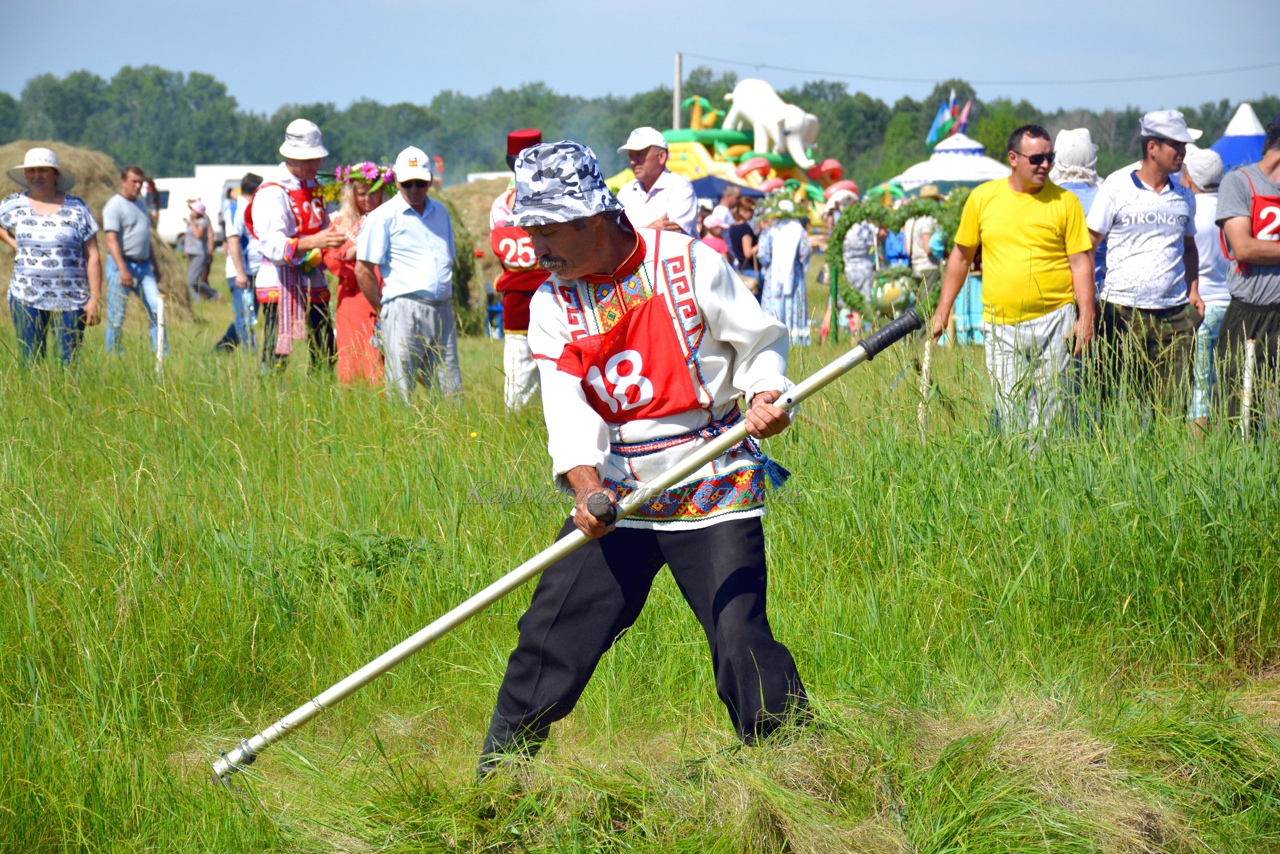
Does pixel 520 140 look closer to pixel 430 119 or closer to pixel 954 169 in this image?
pixel 954 169

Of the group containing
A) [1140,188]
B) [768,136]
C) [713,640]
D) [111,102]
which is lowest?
[713,640]

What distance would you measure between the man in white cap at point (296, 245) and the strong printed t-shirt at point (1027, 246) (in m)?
4.17

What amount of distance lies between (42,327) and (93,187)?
11737 mm

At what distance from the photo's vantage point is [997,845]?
9.47 ft

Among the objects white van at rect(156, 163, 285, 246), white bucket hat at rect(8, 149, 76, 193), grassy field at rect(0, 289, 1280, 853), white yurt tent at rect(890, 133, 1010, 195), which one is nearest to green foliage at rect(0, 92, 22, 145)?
white van at rect(156, 163, 285, 246)

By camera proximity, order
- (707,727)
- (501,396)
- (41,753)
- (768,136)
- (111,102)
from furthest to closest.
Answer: (111,102) → (768,136) → (501,396) → (707,727) → (41,753)

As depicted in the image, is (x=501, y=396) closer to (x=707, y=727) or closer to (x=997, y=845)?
(x=707, y=727)

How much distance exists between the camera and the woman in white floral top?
8.44m

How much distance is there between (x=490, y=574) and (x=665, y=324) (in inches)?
80.1

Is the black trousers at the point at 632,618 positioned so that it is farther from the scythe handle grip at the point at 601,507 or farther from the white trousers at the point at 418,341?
the white trousers at the point at 418,341

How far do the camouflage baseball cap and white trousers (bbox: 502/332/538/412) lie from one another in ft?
14.3

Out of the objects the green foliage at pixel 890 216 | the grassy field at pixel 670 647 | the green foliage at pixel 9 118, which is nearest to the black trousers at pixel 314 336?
the grassy field at pixel 670 647

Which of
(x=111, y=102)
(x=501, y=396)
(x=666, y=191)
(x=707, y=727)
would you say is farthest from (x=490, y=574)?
(x=111, y=102)

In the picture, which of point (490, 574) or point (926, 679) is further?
point (490, 574)
